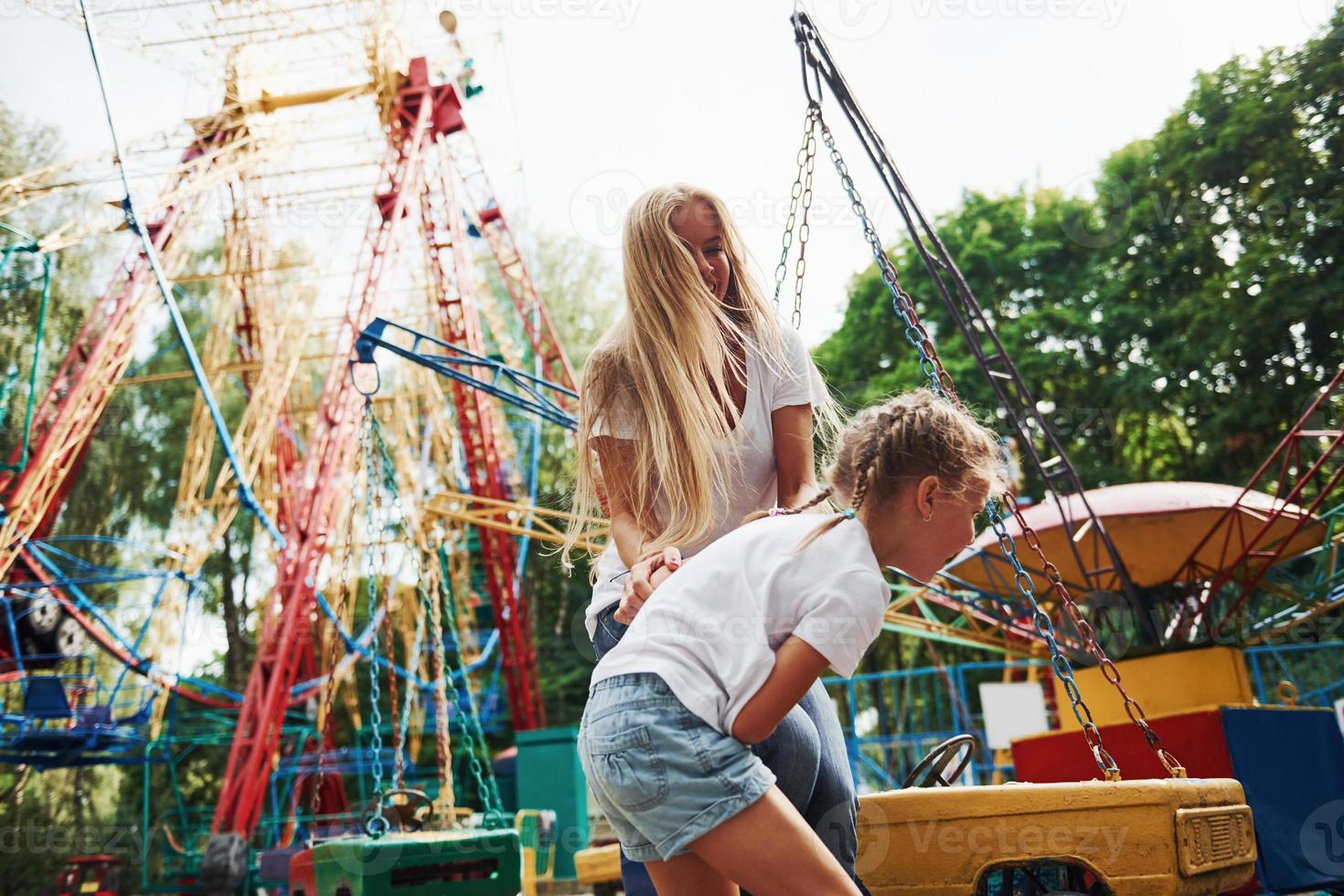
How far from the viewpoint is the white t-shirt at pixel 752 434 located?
1.91m

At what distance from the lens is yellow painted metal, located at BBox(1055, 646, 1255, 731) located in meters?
5.22

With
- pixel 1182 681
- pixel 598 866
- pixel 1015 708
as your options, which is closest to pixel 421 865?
pixel 598 866

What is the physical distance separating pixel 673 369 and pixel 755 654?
71 centimetres

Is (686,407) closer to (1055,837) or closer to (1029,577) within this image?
(1055,837)

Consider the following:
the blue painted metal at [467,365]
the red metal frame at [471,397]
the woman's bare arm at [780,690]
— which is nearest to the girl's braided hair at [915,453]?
the woman's bare arm at [780,690]

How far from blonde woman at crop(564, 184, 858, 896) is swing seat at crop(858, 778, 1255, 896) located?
5.5 inches

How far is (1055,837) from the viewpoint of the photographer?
1651 mm


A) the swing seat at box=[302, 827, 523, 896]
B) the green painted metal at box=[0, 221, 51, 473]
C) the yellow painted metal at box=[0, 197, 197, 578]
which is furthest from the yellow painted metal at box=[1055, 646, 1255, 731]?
the yellow painted metal at box=[0, 197, 197, 578]

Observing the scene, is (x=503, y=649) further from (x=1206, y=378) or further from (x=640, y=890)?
(x=640, y=890)

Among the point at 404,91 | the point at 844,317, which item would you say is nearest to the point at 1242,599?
the point at 404,91

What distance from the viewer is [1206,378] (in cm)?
1476

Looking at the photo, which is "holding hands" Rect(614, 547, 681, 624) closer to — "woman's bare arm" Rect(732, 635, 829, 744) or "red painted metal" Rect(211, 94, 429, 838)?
"woman's bare arm" Rect(732, 635, 829, 744)

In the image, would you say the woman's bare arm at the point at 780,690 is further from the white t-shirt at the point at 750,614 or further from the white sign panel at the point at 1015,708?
the white sign panel at the point at 1015,708

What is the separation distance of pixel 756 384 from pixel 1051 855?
3.16 ft
